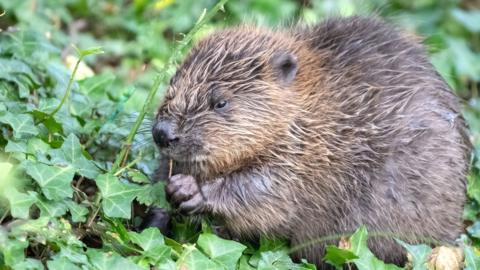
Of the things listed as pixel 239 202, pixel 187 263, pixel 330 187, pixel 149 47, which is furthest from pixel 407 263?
pixel 149 47

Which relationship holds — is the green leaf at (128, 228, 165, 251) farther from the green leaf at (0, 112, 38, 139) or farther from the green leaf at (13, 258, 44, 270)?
the green leaf at (0, 112, 38, 139)

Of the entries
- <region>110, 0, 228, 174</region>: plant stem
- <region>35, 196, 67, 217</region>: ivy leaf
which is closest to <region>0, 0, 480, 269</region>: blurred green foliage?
<region>35, 196, 67, 217</region>: ivy leaf

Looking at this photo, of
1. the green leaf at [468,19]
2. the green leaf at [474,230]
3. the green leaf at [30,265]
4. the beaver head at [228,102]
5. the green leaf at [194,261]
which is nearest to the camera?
the green leaf at [30,265]

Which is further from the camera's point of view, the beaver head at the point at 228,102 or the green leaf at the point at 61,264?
the beaver head at the point at 228,102

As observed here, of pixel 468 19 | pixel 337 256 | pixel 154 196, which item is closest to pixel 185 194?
pixel 154 196

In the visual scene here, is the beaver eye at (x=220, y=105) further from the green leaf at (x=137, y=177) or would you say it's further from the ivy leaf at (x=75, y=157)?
the ivy leaf at (x=75, y=157)

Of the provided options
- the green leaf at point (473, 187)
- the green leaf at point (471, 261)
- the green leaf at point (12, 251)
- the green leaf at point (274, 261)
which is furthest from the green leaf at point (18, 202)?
the green leaf at point (473, 187)
